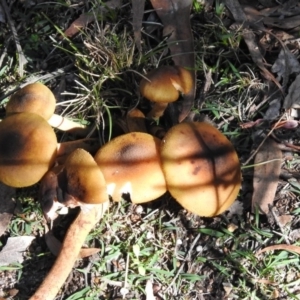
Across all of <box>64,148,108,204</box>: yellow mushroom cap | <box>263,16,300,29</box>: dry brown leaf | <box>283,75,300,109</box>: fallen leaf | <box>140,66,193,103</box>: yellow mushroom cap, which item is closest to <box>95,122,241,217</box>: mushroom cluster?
<box>64,148,108,204</box>: yellow mushroom cap

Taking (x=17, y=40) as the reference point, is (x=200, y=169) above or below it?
below

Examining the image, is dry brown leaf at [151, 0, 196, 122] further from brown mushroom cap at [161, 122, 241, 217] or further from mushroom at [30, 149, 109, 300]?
mushroom at [30, 149, 109, 300]

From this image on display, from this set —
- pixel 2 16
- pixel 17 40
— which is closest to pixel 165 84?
pixel 17 40

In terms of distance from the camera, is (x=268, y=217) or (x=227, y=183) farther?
(x=268, y=217)

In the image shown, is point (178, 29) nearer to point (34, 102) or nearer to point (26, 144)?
point (34, 102)

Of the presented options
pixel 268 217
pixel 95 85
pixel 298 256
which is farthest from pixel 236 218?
pixel 95 85

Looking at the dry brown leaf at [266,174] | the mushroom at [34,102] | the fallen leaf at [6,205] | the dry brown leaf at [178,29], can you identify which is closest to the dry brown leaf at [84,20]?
the dry brown leaf at [178,29]

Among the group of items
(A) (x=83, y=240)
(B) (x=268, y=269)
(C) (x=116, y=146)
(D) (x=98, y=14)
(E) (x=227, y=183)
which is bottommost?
(B) (x=268, y=269)

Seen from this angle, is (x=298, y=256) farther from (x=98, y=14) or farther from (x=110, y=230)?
(x=98, y=14)
